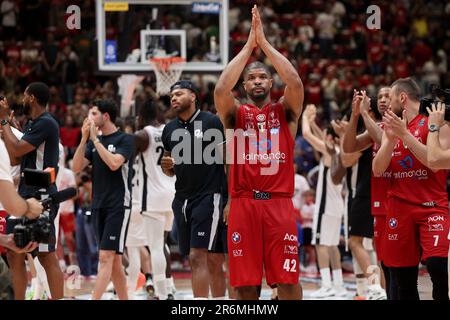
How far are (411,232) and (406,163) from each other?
65 cm

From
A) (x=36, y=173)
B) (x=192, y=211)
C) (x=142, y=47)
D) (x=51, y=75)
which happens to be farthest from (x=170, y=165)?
(x=51, y=75)

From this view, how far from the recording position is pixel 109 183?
34.1 feet

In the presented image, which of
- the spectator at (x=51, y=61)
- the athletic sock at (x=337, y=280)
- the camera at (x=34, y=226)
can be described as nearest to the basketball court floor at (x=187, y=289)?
the athletic sock at (x=337, y=280)

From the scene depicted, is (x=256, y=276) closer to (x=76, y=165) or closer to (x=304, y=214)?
(x=76, y=165)

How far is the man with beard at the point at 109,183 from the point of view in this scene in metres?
10.2

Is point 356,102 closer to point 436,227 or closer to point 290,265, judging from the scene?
point 436,227

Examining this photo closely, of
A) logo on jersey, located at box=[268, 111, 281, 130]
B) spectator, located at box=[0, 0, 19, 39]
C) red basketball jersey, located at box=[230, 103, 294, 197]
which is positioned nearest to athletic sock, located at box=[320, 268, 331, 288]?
red basketball jersey, located at box=[230, 103, 294, 197]

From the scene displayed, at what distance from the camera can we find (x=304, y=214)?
650 inches

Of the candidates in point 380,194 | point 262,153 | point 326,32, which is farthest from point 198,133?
point 326,32

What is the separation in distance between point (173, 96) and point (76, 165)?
5.16ft

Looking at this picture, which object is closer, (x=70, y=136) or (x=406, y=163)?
(x=406, y=163)

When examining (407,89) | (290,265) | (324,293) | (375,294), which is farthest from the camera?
(324,293)

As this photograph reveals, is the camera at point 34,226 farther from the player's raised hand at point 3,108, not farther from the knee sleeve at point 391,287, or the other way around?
the knee sleeve at point 391,287

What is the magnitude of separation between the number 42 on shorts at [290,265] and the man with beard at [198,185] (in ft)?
5.61
